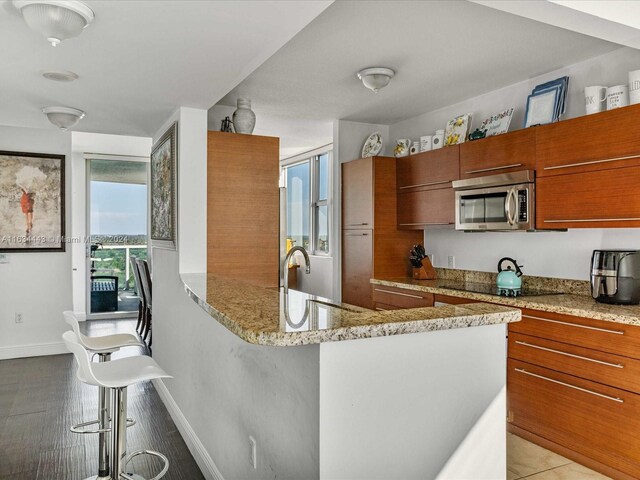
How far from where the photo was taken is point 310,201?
714cm

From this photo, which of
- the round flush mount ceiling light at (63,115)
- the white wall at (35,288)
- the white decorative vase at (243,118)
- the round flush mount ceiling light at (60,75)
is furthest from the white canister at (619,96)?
the white wall at (35,288)

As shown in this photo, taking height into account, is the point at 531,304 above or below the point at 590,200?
below

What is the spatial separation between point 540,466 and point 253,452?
5.92 ft

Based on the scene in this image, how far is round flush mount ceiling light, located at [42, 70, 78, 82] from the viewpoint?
273 centimetres

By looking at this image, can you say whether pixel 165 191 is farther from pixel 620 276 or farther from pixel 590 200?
pixel 620 276

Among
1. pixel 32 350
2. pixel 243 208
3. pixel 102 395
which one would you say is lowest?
pixel 32 350

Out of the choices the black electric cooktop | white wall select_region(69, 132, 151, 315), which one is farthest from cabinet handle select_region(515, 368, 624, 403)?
white wall select_region(69, 132, 151, 315)

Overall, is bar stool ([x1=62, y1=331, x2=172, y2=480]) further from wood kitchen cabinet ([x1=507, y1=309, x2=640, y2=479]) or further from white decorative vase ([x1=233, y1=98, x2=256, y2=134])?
wood kitchen cabinet ([x1=507, y1=309, x2=640, y2=479])

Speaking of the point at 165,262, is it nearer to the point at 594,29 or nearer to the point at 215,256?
the point at 215,256

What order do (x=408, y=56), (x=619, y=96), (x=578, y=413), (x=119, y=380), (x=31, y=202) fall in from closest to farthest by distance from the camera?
(x=119, y=380), (x=578, y=413), (x=619, y=96), (x=408, y=56), (x=31, y=202)

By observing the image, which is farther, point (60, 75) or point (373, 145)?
point (373, 145)

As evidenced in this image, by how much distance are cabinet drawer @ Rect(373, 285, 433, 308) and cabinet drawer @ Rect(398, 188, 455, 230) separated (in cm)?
64

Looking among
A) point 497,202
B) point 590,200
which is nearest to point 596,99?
point 590,200

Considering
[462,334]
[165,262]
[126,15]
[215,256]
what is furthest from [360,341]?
[165,262]
